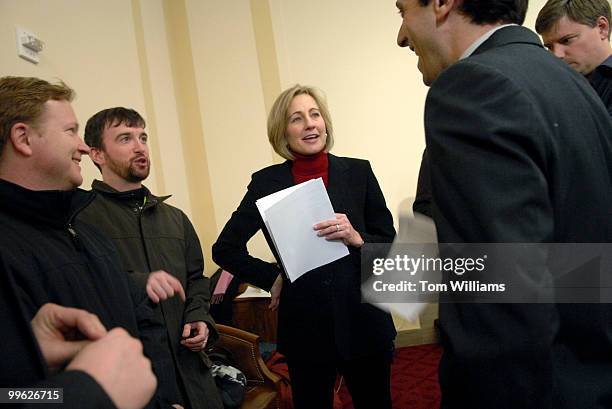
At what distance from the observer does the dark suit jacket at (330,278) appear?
5.49 ft

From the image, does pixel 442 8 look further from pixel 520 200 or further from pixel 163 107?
pixel 163 107

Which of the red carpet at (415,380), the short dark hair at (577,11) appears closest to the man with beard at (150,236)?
the red carpet at (415,380)

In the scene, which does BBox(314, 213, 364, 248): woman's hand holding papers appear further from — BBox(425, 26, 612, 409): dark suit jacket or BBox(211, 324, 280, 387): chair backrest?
BBox(211, 324, 280, 387): chair backrest

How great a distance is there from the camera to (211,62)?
13.0 feet

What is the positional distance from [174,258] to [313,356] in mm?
718

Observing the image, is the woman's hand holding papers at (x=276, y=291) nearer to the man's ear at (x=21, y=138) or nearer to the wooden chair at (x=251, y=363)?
the wooden chair at (x=251, y=363)

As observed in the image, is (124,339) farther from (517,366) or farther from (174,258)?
(174,258)

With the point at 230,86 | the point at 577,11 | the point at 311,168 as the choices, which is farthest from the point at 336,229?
the point at 230,86

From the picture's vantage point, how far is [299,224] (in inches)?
61.2

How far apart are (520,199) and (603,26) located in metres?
1.65

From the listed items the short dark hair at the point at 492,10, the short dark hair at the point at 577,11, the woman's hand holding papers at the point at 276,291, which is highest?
the short dark hair at the point at 577,11

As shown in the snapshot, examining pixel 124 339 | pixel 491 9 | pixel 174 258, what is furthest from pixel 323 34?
pixel 124 339

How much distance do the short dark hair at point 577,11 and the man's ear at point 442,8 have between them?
126 cm

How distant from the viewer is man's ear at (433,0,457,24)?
87cm
